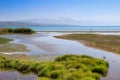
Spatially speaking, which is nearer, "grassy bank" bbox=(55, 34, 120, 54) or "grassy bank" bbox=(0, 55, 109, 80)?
"grassy bank" bbox=(0, 55, 109, 80)

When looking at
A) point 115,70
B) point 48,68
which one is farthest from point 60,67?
point 115,70

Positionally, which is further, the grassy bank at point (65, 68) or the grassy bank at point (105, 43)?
the grassy bank at point (105, 43)

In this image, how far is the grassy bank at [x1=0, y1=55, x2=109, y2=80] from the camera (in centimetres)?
1808

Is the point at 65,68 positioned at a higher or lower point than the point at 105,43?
higher

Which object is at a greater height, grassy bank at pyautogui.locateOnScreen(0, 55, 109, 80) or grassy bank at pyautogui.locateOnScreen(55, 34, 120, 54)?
grassy bank at pyautogui.locateOnScreen(0, 55, 109, 80)

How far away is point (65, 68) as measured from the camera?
66.8 feet

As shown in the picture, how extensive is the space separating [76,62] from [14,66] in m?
5.24

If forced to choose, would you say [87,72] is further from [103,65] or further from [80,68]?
[103,65]

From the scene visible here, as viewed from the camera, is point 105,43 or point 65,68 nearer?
point 65,68

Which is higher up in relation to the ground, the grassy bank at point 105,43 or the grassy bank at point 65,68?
the grassy bank at point 65,68

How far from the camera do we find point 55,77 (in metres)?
18.6

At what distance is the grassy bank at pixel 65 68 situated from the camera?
59.3 feet

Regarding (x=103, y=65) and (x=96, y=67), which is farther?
(x=103, y=65)

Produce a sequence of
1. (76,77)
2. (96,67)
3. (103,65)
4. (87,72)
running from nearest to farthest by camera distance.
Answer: (76,77) → (87,72) → (96,67) → (103,65)
